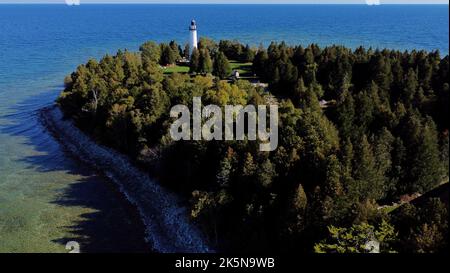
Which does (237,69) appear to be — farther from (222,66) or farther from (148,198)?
(148,198)

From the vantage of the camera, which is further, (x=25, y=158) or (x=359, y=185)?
(x=25, y=158)

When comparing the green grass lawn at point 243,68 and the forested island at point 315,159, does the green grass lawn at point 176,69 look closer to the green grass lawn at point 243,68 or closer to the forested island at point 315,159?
the green grass lawn at point 243,68

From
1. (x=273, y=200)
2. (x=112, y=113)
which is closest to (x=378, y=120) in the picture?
(x=273, y=200)

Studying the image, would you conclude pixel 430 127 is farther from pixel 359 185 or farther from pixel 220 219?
pixel 220 219

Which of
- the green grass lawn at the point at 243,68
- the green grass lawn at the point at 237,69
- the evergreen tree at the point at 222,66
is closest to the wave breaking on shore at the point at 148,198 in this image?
the green grass lawn at the point at 237,69

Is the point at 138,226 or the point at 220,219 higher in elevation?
the point at 220,219

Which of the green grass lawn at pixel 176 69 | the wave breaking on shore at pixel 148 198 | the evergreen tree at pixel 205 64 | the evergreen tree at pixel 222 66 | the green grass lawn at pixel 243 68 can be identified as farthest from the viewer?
the green grass lawn at pixel 176 69
